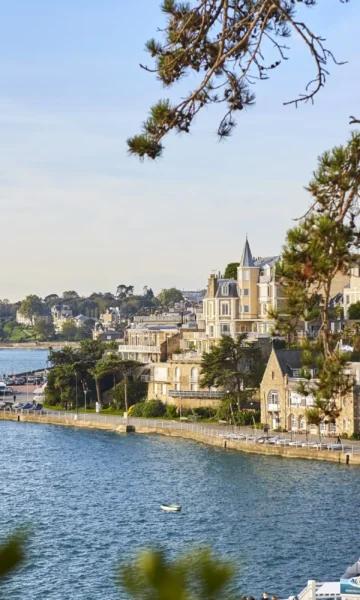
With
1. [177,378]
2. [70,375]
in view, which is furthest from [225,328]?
[70,375]

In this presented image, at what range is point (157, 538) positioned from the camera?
3288cm

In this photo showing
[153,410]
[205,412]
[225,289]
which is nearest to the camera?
[205,412]

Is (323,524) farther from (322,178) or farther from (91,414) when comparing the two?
(91,414)

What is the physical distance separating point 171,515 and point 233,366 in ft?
99.2

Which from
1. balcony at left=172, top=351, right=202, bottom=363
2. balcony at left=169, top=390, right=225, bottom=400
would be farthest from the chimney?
balcony at left=169, top=390, right=225, bottom=400

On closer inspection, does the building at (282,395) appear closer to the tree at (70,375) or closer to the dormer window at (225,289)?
the dormer window at (225,289)

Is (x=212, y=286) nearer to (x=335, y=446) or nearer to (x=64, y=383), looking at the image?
(x=64, y=383)

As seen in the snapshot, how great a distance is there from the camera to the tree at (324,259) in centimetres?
934

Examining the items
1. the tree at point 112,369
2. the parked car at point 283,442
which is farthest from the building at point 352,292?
the parked car at point 283,442

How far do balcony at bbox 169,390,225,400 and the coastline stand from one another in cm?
277

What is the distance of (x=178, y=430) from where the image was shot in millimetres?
62062

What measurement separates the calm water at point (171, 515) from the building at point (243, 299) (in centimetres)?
1678

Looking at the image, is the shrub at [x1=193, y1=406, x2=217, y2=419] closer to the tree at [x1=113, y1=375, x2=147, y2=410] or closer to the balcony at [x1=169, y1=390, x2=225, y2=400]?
the balcony at [x1=169, y1=390, x2=225, y2=400]

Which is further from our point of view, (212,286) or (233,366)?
(212,286)
